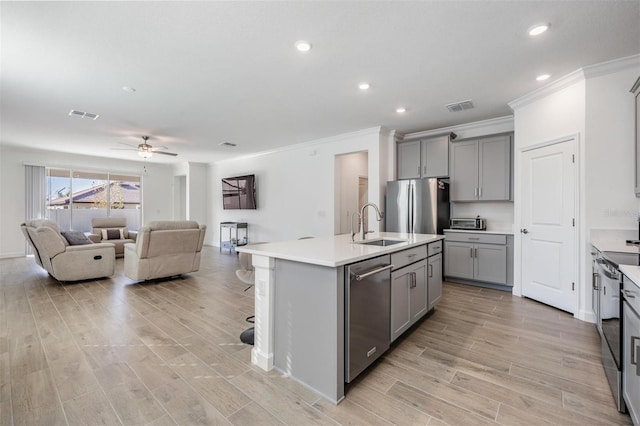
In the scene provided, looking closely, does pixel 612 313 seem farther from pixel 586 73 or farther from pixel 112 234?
pixel 112 234

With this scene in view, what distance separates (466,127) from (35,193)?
10075 millimetres

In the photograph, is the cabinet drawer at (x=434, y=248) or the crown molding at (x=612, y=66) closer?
the crown molding at (x=612, y=66)

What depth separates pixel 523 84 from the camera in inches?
132

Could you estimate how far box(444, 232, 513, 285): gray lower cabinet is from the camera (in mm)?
4137

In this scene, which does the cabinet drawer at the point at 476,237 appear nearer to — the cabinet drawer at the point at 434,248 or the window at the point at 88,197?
the cabinet drawer at the point at 434,248

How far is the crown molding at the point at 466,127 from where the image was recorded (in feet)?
15.0

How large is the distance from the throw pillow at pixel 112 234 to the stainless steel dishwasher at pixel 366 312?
7.52 m

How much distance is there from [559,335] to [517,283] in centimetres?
132

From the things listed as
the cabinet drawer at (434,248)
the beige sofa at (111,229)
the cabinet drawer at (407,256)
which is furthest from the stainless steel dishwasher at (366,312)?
the beige sofa at (111,229)

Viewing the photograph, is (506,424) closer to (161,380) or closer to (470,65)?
(161,380)

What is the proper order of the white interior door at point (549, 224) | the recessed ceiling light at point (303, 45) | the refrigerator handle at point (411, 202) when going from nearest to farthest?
the recessed ceiling light at point (303, 45)
the white interior door at point (549, 224)
the refrigerator handle at point (411, 202)

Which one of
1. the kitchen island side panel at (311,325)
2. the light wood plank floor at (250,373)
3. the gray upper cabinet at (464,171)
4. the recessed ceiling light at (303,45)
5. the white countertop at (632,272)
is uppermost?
the recessed ceiling light at (303,45)

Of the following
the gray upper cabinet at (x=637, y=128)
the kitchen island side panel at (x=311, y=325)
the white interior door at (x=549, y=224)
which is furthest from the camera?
the white interior door at (x=549, y=224)

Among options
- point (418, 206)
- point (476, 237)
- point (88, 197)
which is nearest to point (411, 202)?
point (418, 206)
